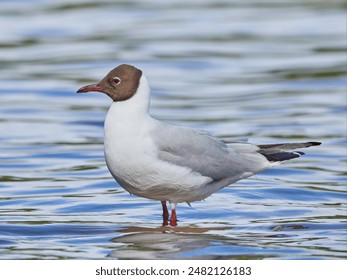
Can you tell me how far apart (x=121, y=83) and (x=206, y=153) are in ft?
2.98

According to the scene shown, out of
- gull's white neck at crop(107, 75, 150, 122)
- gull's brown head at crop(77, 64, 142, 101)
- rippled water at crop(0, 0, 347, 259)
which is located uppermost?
gull's brown head at crop(77, 64, 142, 101)

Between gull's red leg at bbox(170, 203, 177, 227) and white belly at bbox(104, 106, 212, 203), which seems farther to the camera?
gull's red leg at bbox(170, 203, 177, 227)

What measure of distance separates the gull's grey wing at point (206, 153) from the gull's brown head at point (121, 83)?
385 millimetres

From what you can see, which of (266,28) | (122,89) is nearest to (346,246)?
(122,89)

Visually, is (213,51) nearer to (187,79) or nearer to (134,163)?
(187,79)

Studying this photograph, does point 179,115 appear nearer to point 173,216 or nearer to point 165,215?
point 165,215

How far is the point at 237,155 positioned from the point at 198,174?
0.53 metres

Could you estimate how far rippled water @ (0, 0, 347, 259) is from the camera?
8906 mm

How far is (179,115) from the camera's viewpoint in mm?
14789

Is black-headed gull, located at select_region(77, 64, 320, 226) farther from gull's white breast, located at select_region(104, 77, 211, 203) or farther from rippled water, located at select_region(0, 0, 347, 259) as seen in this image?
rippled water, located at select_region(0, 0, 347, 259)

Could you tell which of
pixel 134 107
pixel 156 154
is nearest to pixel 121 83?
pixel 134 107

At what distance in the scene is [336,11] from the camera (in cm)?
2184

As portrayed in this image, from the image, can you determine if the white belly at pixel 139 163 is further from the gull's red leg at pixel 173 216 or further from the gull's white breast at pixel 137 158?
the gull's red leg at pixel 173 216

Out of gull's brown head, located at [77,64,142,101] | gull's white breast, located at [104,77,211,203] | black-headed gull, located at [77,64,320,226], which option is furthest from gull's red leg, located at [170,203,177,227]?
gull's brown head, located at [77,64,142,101]
